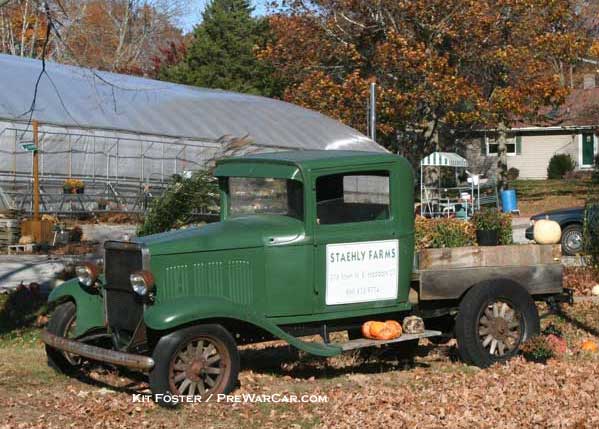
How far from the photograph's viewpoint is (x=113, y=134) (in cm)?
2597

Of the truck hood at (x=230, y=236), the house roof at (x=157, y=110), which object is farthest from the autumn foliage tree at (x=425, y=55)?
the truck hood at (x=230, y=236)

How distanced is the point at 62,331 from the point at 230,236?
6.04 feet

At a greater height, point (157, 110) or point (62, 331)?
point (157, 110)

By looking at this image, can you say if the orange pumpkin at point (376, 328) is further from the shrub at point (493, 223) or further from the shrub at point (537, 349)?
the shrub at point (493, 223)

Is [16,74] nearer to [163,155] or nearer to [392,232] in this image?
[163,155]

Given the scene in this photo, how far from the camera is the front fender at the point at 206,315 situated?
24.5 ft

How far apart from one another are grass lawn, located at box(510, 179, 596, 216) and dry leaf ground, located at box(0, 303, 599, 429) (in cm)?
2610

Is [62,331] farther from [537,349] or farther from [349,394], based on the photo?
[537,349]

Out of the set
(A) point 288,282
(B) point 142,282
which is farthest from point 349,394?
(B) point 142,282

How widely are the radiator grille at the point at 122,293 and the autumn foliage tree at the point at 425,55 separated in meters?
23.1

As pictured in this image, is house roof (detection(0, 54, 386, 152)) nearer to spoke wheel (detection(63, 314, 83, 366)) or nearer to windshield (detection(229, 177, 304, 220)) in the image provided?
windshield (detection(229, 177, 304, 220))

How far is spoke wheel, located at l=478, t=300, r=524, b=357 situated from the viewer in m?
9.25

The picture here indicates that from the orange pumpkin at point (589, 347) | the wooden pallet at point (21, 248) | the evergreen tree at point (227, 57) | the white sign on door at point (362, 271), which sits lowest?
the orange pumpkin at point (589, 347)

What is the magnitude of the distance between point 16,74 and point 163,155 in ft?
14.5
